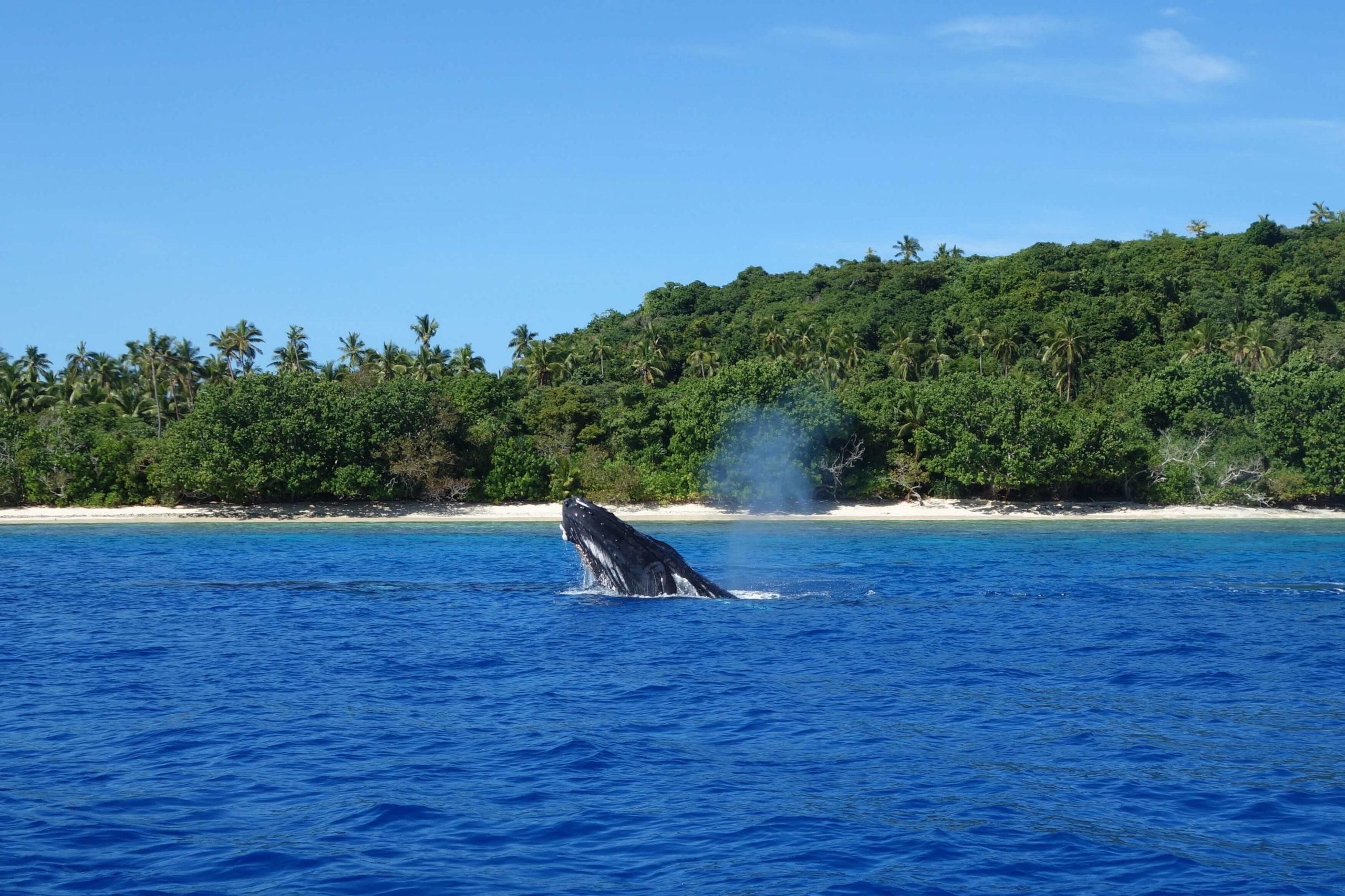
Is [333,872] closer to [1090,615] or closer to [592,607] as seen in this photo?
[592,607]

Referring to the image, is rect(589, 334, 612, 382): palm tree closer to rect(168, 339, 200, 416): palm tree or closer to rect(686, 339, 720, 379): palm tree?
rect(686, 339, 720, 379): palm tree

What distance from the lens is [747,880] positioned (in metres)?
10.3

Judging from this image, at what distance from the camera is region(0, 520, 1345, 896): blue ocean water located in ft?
35.1

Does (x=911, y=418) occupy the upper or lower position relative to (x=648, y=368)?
lower

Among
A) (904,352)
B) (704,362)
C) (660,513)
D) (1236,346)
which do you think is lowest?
(660,513)

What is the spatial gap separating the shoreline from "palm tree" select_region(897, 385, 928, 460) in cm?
359

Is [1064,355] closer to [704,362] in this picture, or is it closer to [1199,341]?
[1199,341]

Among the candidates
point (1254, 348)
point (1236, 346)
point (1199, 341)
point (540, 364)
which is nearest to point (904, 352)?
point (1199, 341)

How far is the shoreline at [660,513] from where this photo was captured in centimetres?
A: 6344

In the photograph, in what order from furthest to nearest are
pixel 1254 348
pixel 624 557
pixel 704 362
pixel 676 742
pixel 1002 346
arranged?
1. pixel 704 362
2. pixel 1002 346
3. pixel 1254 348
4. pixel 624 557
5. pixel 676 742

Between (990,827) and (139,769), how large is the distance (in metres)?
9.16

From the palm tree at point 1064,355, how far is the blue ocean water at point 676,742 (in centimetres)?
5660

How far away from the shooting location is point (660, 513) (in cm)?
6600

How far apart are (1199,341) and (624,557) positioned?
69690 mm
